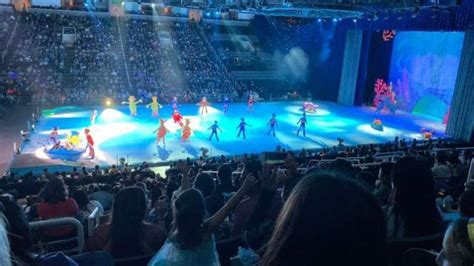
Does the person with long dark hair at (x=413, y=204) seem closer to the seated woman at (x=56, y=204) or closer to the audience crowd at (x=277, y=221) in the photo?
the audience crowd at (x=277, y=221)

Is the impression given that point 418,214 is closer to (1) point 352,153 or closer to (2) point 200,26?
(1) point 352,153

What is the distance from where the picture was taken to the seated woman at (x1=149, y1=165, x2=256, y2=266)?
2566 mm

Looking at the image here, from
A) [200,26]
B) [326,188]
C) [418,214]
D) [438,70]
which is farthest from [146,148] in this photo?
[200,26]

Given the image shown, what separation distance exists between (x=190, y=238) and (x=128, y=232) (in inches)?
29.4

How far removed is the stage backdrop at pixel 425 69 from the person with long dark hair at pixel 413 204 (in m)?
22.2

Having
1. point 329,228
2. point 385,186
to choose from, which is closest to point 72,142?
point 385,186

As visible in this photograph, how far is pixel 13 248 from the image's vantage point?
2141mm

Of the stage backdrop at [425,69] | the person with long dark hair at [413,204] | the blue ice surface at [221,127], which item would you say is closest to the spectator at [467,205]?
the person with long dark hair at [413,204]

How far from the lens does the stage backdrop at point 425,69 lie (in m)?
22.6

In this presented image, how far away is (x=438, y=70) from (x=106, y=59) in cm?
2328

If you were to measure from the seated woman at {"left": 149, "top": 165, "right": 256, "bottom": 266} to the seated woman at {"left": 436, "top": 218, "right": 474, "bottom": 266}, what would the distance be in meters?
1.36

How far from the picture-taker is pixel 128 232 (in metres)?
3.15

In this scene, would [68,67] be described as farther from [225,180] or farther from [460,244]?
[460,244]

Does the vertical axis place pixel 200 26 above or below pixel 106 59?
above
